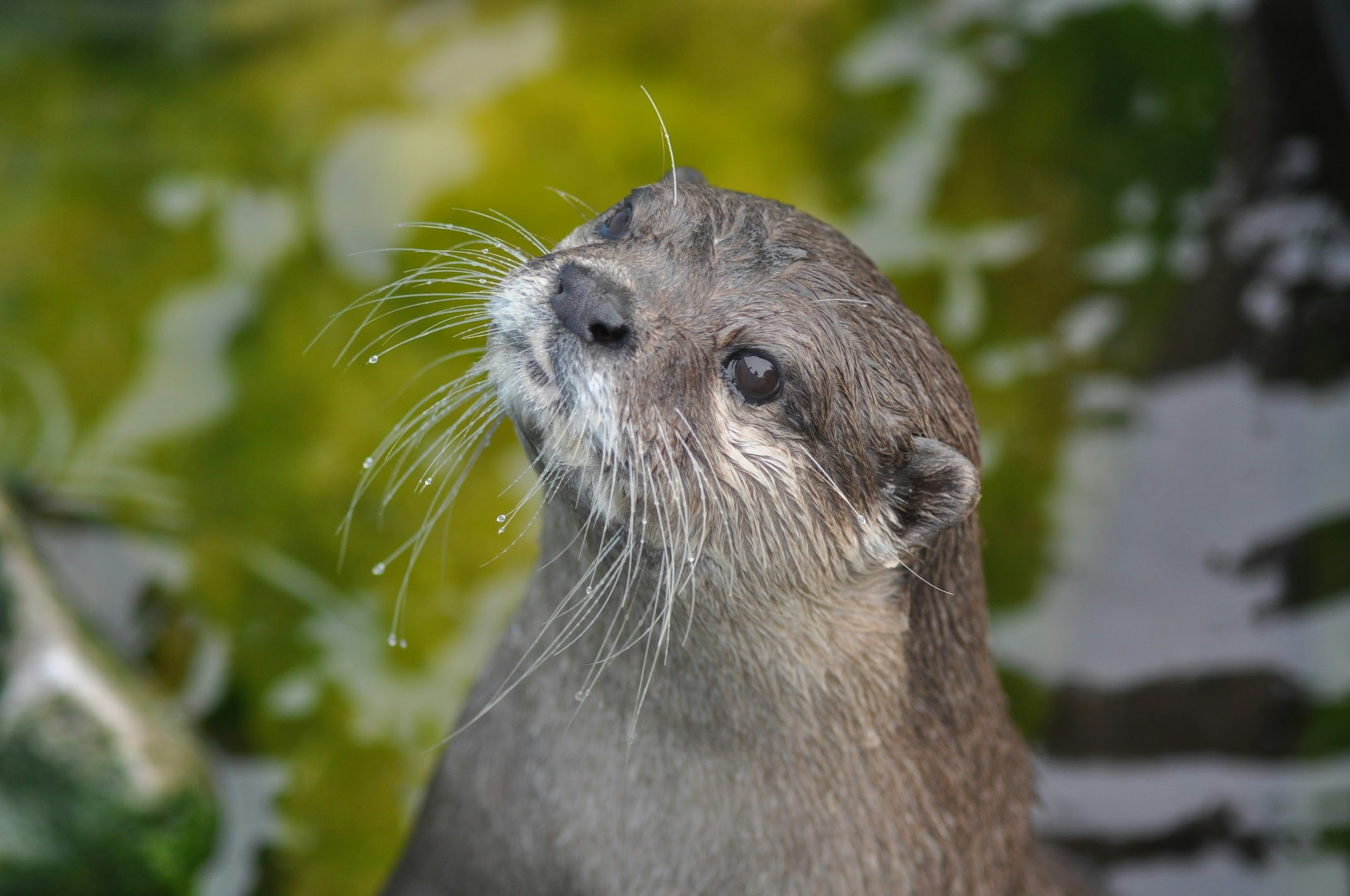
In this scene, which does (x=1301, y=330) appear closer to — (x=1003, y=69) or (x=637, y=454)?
(x=1003, y=69)

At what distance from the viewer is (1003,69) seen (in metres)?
4.47

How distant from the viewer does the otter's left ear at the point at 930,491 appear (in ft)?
6.56

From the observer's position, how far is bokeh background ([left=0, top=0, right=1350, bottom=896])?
3613 millimetres

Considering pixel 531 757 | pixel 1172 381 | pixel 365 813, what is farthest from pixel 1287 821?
pixel 365 813

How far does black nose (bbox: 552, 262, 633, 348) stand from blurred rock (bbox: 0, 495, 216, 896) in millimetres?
2060

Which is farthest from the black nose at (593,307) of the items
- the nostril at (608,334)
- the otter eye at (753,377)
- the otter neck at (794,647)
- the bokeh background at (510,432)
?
the bokeh background at (510,432)

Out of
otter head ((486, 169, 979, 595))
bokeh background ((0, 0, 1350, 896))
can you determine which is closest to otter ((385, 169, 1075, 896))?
otter head ((486, 169, 979, 595))

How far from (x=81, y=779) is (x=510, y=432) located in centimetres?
149

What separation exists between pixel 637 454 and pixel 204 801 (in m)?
2.07

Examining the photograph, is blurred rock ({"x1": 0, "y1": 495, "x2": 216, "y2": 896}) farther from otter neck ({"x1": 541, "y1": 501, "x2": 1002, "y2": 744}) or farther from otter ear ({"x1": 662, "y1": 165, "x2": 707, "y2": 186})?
otter ear ({"x1": 662, "y1": 165, "x2": 707, "y2": 186})

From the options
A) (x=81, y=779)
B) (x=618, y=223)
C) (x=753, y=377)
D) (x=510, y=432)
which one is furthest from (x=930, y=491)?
(x=81, y=779)

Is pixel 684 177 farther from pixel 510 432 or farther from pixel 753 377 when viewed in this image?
pixel 510 432

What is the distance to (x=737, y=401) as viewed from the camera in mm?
2049

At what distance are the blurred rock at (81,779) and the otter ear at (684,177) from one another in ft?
6.88
